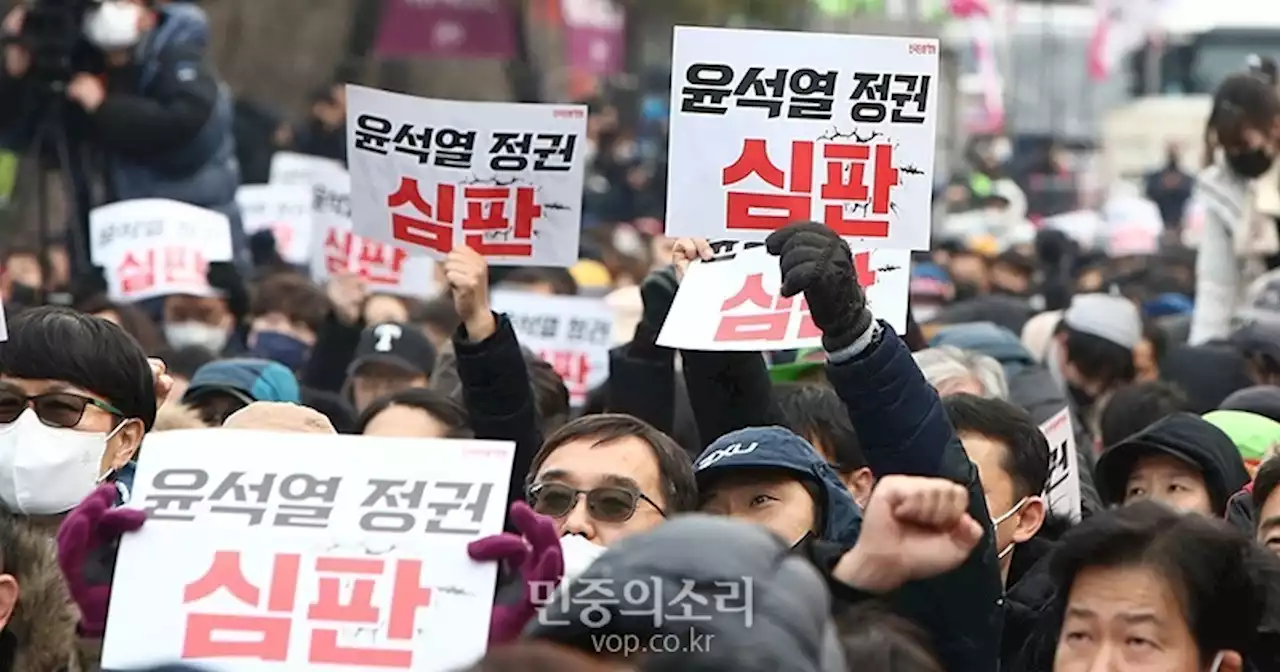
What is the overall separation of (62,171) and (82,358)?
6819 millimetres

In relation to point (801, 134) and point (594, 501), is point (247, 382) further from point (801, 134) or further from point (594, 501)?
point (594, 501)

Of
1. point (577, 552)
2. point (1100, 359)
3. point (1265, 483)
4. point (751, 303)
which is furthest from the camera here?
point (1100, 359)

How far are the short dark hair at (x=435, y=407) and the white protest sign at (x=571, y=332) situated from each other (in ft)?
8.17

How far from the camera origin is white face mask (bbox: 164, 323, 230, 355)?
1080cm

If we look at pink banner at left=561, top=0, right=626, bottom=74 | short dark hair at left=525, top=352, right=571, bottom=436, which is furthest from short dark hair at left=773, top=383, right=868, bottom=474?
pink banner at left=561, top=0, right=626, bottom=74

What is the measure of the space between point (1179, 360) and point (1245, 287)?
1.53 m

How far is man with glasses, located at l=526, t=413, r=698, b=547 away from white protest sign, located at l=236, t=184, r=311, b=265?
9067mm

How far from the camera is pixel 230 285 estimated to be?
423 inches

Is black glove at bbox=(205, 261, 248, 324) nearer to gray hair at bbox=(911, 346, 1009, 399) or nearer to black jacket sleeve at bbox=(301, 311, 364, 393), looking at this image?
black jacket sleeve at bbox=(301, 311, 364, 393)

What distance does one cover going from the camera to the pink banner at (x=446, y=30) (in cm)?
2039

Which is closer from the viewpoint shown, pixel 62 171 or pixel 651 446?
pixel 651 446

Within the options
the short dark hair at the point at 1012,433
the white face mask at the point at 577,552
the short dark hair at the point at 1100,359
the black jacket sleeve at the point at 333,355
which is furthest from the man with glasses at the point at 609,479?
the short dark hair at the point at 1100,359

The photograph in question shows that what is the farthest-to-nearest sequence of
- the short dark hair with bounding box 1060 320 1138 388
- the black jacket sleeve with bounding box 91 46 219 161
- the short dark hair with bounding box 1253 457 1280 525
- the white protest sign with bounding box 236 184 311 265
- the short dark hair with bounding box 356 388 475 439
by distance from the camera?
the white protest sign with bounding box 236 184 311 265
the black jacket sleeve with bounding box 91 46 219 161
the short dark hair with bounding box 1060 320 1138 388
the short dark hair with bounding box 356 388 475 439
the short dark hair with bounding box 1253 457 1280 525

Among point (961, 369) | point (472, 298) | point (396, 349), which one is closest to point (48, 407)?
point (472, 298)
